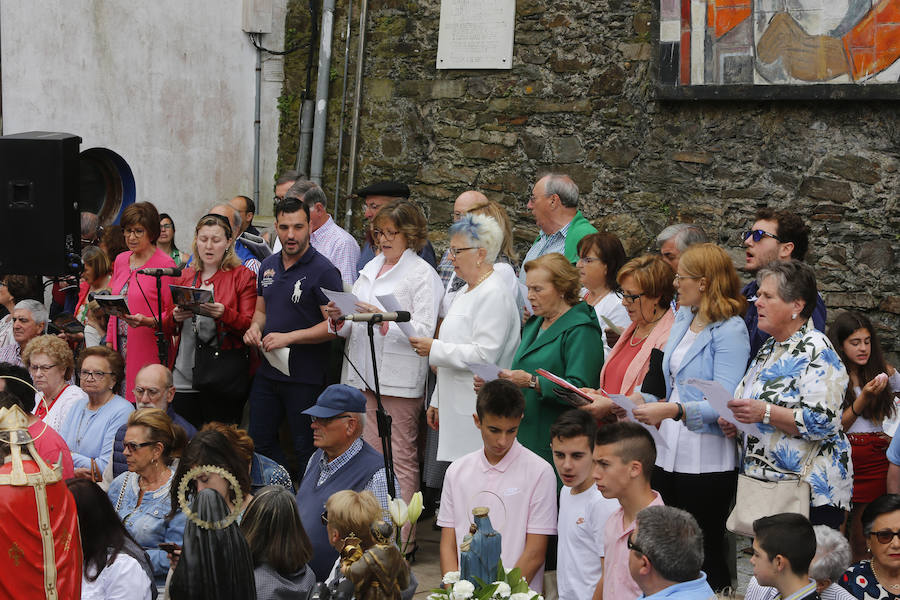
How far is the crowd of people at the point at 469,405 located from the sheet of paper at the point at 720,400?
29 millimetres

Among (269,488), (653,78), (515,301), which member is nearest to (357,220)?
(653,78)

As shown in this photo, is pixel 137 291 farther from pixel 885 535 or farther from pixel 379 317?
pixel 885 535

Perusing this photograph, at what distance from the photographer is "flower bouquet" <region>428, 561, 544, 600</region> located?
3098 mm

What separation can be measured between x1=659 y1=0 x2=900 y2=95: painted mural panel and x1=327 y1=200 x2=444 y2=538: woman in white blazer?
9.28 ft

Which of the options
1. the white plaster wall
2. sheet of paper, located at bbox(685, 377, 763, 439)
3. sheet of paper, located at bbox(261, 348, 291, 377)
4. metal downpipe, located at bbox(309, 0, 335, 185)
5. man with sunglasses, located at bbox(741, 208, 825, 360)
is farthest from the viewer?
metal downpipe, located at bbox(309, 0, 335, 185)

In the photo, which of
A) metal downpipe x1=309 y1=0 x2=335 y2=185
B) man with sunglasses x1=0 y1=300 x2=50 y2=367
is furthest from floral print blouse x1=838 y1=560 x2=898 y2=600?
metal downpipe x1=309 y1=0 x2=335 y2=185

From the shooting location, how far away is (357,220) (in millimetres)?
9852

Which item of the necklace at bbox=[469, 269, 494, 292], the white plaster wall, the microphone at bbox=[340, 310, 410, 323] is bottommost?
the microphone at bbox=[340, 310, 410, 323]

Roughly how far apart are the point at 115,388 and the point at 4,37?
3952mm

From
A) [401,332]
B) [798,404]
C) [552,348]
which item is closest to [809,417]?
[798,404]

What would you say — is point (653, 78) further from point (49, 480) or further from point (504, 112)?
point (49, 480)

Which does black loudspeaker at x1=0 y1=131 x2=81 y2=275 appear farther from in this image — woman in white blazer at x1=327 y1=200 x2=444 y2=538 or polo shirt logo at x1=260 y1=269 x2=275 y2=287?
woman in white blazer at x1=327 y1=200 x2=444 y2=538

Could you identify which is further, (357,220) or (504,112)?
(357,220)

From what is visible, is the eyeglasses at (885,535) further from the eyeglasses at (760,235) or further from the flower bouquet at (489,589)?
the eyeglasses at (760,235)
